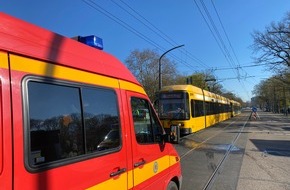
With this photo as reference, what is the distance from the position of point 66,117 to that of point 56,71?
392 mm

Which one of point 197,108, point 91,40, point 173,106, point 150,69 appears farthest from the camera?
point 150,69

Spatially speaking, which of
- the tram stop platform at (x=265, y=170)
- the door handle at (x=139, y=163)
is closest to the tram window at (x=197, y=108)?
the tram stop platform at (x=265, y=170)

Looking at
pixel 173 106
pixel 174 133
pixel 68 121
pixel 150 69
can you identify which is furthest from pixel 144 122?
pixel 150 69

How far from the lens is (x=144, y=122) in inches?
186

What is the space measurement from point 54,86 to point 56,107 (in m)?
0.17

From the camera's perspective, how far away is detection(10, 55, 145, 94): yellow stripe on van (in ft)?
8.87

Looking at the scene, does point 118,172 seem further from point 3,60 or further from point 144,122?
point 3,60

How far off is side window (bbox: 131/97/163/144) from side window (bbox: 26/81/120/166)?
1.59 ft

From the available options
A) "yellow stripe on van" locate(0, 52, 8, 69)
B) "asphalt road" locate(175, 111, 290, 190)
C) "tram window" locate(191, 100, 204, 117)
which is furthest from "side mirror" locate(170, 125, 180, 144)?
"tram window" locate(191, 100, 204, 117)

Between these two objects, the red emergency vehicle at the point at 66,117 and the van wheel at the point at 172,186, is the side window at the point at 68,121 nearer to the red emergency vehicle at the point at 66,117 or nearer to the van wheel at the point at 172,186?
the red emergency vehicle at the point at 66,117

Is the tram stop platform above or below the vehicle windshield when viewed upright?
below

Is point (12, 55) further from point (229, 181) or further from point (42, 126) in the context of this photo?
point (229, 181)

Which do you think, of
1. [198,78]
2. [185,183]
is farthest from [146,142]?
[198,78]

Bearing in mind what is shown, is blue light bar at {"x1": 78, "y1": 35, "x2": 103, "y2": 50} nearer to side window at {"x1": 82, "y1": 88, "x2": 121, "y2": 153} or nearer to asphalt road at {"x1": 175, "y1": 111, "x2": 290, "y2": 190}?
side window at {"x1": 82, "y1": 88, "x2": 121, "y2": 153}
